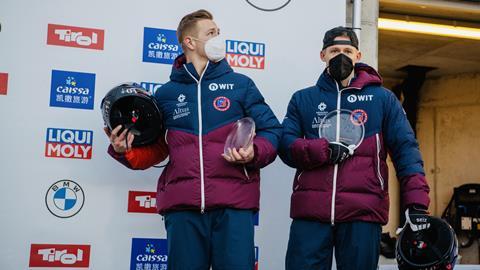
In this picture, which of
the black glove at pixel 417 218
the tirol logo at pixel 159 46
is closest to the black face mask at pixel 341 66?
the black glove at pixel 417 218

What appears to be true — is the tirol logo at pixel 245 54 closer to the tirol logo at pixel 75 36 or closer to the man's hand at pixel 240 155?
the tirol logo at pixel 75 36

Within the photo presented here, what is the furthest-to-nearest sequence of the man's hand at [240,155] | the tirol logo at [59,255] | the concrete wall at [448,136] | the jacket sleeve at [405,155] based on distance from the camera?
the concrete wall at [448,136] < the tirol logo at [59,255] < the jacket sleeve at [405,155] < the man's hand at [240,155]

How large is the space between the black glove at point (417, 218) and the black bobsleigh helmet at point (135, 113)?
115cm

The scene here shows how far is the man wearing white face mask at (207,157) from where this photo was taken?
261 centimetres

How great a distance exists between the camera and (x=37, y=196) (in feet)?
10.9

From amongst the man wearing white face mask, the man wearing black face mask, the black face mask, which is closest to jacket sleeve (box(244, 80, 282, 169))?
the man wearing white face mask

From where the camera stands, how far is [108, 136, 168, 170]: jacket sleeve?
9.37 ft

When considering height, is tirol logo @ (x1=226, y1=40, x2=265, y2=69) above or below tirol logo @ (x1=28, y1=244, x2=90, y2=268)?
above

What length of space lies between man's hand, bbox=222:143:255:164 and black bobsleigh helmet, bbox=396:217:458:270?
0.77 meters

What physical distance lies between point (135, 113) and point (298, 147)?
0.76 m

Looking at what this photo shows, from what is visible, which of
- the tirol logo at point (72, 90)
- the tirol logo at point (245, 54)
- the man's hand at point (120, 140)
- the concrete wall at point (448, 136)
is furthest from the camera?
the concrete wall at point (448, 136)

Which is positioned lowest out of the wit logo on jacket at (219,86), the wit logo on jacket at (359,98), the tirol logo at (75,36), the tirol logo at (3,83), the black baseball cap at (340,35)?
the wit logo on jacket at (359,98)

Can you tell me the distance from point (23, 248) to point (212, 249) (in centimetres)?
121

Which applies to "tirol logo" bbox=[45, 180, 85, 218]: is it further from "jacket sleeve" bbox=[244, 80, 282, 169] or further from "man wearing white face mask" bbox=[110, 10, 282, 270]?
"jacket sleeve" bbox=[244, 80, 282, 169]
